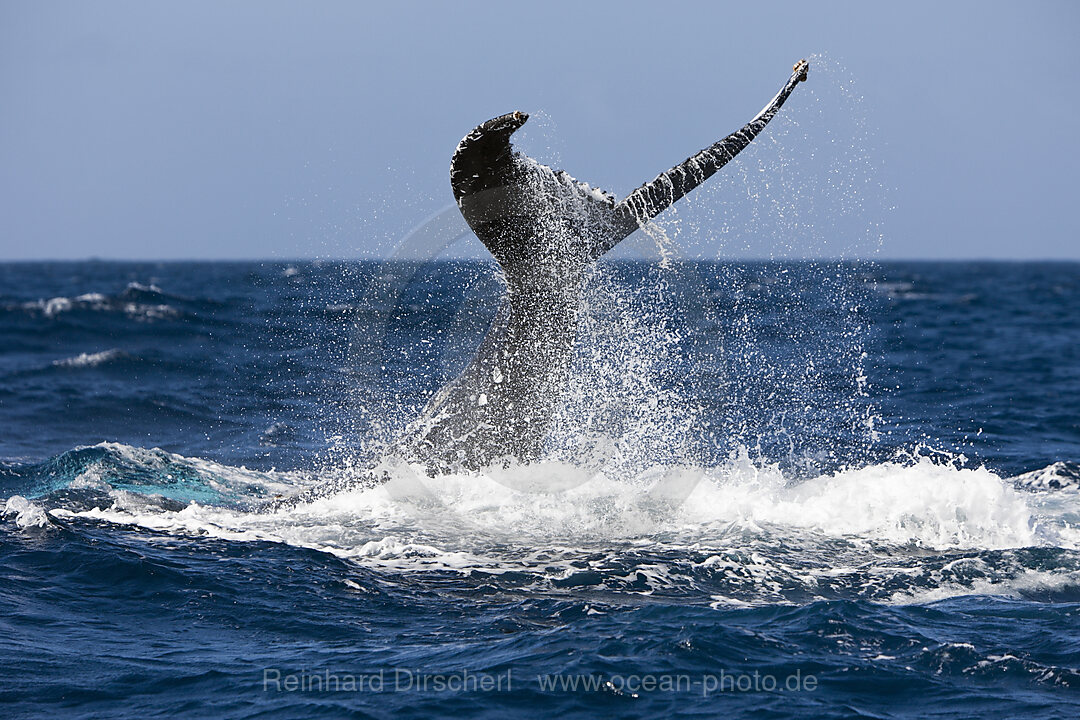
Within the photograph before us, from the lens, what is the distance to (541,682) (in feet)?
20.2

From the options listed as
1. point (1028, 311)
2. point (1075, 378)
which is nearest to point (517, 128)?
point (1075, 378)

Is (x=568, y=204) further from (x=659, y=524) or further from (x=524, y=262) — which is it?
(x=659, y=524)

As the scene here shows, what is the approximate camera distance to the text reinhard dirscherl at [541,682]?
6.09 meters

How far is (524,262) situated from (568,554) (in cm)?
237

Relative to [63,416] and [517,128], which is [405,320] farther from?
[517,128]

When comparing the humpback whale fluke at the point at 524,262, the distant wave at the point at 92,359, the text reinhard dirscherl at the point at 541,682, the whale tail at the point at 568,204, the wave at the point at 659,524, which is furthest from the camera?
the distant wave at the point at 92,359

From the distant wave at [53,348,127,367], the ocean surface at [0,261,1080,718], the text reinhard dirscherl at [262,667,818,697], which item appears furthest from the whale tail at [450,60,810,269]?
the distant wave at [53,348,127,367]

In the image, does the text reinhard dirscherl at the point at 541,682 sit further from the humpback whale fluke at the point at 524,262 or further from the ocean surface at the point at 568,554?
the humpback whale fluke at the point at 524,262

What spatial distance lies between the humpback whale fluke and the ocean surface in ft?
1.22

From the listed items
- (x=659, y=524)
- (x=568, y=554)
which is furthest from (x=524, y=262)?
(x=659, y=524)

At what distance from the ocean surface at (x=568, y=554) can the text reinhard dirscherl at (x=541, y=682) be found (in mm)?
21

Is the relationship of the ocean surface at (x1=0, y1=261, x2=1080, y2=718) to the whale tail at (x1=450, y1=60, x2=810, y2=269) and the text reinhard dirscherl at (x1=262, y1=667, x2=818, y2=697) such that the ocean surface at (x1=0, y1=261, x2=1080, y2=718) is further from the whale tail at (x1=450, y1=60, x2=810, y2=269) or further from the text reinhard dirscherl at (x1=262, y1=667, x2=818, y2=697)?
the whale tail at (x1=450, y1=60, x2=810, y2=269)

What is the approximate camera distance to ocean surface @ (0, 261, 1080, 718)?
20.3ft

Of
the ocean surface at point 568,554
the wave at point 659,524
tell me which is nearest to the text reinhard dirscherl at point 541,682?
the ocean surface at point 568,554
